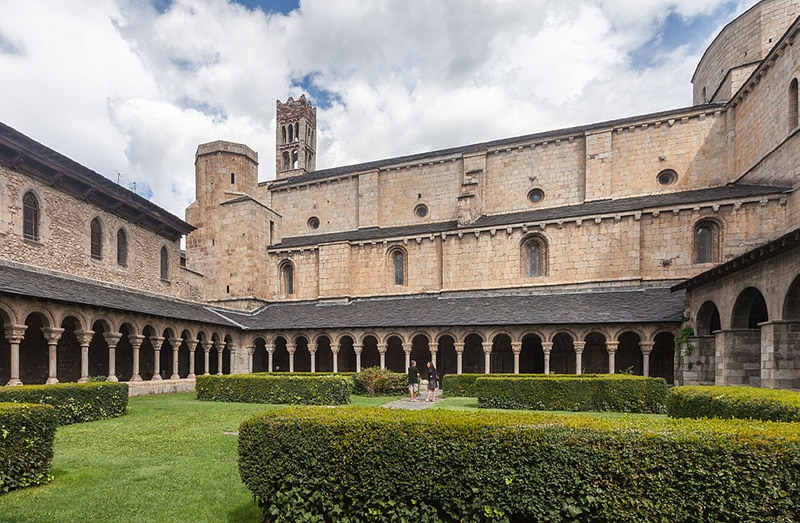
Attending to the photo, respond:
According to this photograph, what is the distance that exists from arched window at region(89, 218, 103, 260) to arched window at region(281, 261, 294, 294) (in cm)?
1235

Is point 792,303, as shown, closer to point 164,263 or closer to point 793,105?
point 793,105

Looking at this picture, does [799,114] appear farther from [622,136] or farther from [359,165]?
[359,165]

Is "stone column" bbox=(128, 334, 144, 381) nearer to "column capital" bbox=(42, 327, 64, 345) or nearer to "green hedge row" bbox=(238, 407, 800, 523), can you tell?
"column capital" bbox=(42, 327, 64, 345)

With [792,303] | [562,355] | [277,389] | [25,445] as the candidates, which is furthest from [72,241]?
[792,303]

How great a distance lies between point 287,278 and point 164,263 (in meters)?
8.40

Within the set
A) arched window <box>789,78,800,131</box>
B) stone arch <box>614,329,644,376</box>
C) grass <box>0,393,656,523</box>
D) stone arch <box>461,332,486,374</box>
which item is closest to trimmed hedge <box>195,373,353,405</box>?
grass <box>0,393,656,523</box>

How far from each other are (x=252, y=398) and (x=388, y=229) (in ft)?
56.0

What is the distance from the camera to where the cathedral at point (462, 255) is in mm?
16859

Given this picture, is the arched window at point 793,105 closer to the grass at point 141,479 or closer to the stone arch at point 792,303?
the stone arch at point 792,303

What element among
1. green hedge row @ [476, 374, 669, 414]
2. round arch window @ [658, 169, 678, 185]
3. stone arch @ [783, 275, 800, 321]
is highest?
round arch window @ [658, 169, 678, 185]

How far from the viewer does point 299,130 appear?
155 ft

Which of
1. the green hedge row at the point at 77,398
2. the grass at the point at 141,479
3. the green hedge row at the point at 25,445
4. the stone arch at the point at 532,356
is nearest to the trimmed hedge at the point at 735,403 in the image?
the grass at the point at 141,479

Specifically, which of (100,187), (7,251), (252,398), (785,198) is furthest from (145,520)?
(785,198)

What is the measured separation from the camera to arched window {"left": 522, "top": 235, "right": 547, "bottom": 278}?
1012 inches
